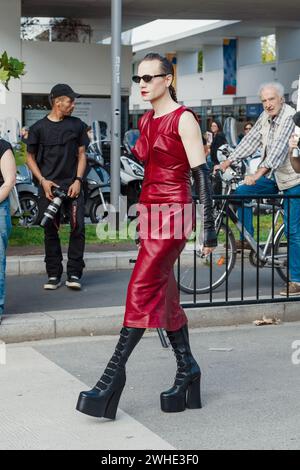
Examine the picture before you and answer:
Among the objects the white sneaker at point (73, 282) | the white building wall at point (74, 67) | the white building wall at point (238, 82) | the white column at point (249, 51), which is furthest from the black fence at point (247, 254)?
the white column at point (249, 51)

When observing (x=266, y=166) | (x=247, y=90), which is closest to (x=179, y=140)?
(x=266, y=166)

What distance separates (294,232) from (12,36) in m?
14.0

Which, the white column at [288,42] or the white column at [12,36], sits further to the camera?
the white column at [288,42]

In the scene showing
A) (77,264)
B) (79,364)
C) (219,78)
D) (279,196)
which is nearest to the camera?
(79,364)

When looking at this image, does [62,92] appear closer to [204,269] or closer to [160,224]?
[204,269]

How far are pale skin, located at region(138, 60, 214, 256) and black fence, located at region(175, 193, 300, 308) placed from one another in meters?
2.98

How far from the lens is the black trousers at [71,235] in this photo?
1009cm

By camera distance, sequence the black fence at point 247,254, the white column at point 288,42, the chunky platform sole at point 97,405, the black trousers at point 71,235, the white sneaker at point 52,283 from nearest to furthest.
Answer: the chunky platform sole at point 97,405 < the black fence at point 247,254 < the black trousers at point 71,235 < the white sneaker at point 52,283 < the white column at point 288,42

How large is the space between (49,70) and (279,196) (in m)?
14.6

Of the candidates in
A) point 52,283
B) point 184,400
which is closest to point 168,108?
point 184,400

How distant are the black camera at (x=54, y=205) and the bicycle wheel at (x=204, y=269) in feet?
4.38

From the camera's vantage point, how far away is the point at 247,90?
3994cm

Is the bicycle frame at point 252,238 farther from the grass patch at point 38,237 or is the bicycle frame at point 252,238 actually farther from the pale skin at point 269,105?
the grass patch at point 38,237

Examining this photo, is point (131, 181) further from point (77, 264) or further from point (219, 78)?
point (219, 78)
